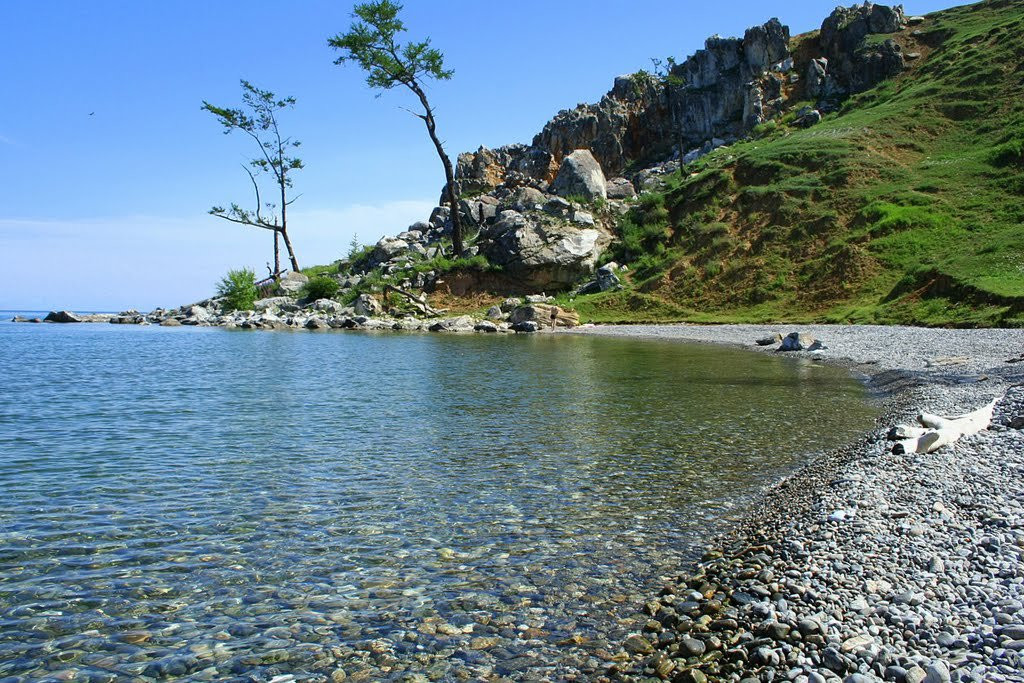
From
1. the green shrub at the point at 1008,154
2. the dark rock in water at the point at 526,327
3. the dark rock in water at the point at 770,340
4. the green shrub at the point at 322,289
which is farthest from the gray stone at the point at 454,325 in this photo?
the green shrub at the point at 1008,154

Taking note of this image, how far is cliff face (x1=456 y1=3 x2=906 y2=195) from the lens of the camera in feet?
300

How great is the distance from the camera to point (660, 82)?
101 metres

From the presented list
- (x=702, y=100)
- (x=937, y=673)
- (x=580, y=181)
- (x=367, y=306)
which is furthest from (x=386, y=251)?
(x=937, y=673)

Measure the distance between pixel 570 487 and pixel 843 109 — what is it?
293ft

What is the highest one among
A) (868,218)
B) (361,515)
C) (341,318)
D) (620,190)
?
(620,190)

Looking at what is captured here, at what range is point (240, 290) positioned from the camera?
2889 inches

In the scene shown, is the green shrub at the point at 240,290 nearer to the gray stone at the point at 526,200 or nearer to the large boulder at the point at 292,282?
the large boulder at the point at 292,282

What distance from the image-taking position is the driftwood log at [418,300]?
6323 cm

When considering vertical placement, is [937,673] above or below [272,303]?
below

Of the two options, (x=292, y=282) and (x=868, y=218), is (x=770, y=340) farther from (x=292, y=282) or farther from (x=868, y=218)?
(x=292, y=282)

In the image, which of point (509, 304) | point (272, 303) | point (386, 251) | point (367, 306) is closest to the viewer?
point (509, 304)

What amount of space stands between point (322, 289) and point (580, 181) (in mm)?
32818

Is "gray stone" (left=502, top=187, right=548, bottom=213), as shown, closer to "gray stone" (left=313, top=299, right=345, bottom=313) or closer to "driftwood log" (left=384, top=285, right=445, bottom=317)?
"driftwood log" (left=384, top=285, right=445, bottom=317)

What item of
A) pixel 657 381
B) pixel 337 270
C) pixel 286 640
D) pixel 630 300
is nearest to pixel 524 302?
pixel 630 300
